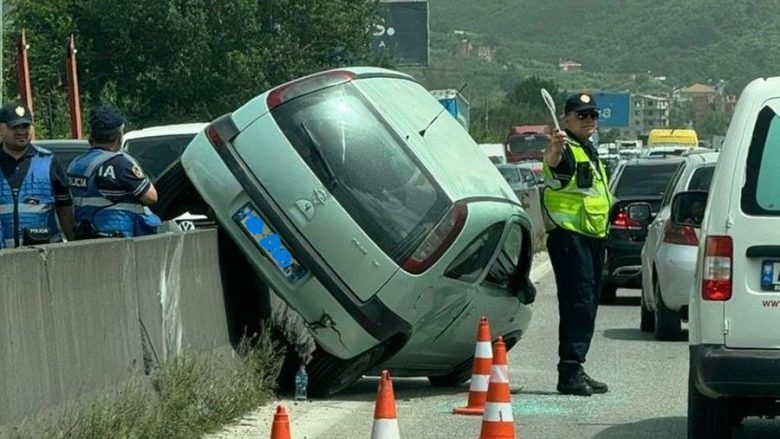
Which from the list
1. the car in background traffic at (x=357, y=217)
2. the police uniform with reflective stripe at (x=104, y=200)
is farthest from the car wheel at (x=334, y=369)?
the police uniform with reflective stripe at (x=104, y=200)

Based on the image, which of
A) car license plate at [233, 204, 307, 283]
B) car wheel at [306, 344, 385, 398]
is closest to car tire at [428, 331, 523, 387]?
car wheel at [306, 344, 385, 398]

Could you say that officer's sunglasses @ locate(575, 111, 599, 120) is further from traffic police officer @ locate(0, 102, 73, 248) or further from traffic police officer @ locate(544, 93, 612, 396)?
traffic police officer @ locate(0, 102, 73, 248)

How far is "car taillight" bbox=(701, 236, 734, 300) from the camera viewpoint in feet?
27.4

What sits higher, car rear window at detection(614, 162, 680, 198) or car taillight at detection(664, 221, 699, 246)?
car taillight at detection(664, 221, 699, 246)

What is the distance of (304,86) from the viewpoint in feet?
39.6

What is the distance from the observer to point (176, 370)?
10.2 m

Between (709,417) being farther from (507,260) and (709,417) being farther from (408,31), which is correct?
(408,31)

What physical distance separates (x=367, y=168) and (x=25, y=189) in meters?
2.16

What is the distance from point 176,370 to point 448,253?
213cm

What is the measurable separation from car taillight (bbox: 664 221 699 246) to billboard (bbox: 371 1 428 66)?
5858 cm

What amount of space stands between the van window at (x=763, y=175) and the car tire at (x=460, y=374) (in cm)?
441

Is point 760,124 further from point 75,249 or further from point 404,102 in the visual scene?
point 404,102

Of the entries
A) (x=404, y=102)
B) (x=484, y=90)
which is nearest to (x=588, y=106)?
(x=404, y=102)

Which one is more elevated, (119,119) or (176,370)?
(119,119)
